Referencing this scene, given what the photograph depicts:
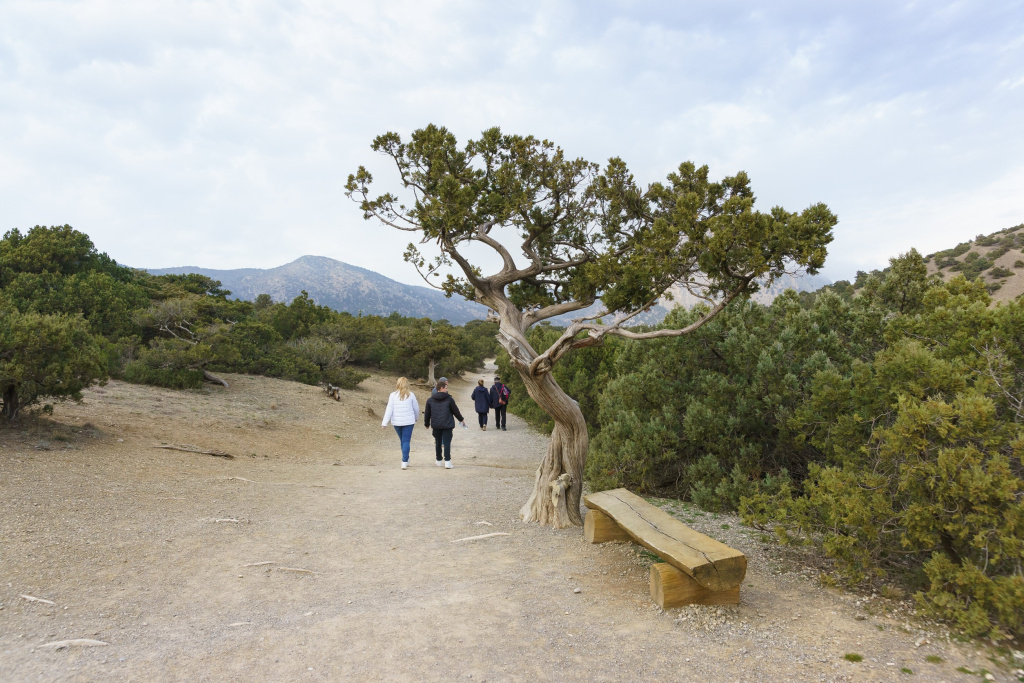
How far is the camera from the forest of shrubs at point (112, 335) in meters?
8.56

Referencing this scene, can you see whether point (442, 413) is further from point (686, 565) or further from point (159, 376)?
point (159, 376)

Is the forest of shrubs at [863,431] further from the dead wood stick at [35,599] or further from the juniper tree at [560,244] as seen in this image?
the dead wood stick at [35,599]

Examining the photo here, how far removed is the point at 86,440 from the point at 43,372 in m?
1.25

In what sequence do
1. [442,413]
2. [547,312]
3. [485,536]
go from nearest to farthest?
[485,536], [547,312], [442,413]

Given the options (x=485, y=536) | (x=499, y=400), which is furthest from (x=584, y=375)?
(x=485, y=536)

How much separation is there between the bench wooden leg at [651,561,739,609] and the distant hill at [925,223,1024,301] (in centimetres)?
2823

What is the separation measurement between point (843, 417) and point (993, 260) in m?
38.5

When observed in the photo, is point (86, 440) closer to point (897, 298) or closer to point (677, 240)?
point (677, 240)

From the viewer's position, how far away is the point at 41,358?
8.54m

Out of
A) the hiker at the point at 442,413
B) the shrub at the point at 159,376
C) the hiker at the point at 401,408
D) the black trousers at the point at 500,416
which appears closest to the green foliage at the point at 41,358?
the hiker at the point at 401,408

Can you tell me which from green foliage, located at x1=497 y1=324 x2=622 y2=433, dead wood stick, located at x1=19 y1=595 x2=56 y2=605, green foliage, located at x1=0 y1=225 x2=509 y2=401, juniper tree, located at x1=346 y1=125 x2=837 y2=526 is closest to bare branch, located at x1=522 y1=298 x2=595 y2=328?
juniper tree, located at x1=346 y1=125 x2=837 y2=526

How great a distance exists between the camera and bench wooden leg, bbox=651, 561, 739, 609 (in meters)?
3.98

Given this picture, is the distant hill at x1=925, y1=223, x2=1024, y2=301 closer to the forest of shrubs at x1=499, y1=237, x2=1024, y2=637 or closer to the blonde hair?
the forest of shrubs at x1=499, y1=237, x2=1024, y2=637

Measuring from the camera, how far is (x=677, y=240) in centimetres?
475
